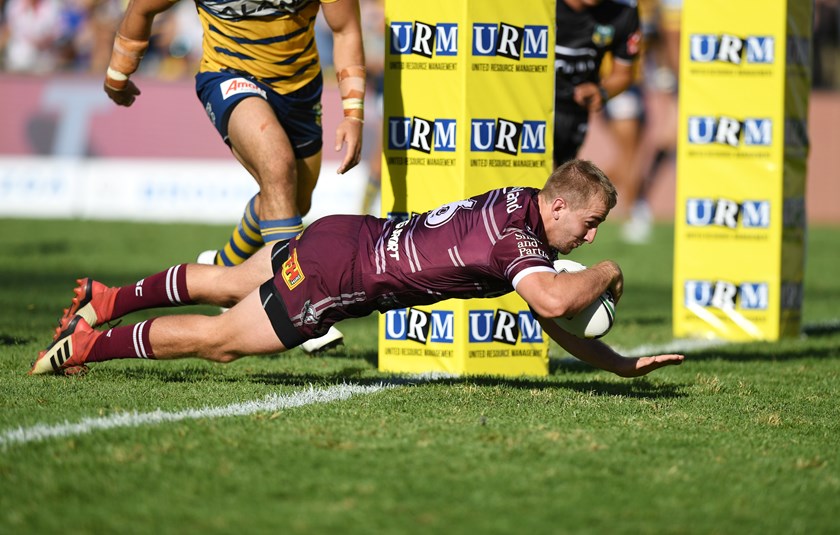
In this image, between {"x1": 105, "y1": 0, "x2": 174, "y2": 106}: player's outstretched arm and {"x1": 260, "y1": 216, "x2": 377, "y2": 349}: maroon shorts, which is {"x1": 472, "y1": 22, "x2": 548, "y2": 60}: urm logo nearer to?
{"x1": 260, "y1": 216, "x2": 377, "y2": 349}: maroon shorts

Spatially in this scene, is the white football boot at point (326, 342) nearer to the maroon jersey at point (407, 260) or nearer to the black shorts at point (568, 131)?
the maroon jersey at point (407, 260)

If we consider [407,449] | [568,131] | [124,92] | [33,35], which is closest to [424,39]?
[124,92]

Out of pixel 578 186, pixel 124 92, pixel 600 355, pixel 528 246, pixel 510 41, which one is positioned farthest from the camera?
pixel 124 92

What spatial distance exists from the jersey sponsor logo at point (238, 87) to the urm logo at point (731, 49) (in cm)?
350

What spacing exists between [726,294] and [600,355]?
11.8 ft

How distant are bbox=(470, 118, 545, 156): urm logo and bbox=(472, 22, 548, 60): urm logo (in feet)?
1.18

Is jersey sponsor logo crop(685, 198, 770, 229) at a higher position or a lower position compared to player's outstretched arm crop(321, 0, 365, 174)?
lower

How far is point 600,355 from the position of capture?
5.54 meters

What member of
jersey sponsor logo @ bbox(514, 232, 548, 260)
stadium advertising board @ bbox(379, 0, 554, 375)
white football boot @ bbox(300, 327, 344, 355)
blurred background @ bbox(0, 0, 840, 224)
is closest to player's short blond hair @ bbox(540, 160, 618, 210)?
jersey sponsor logo @ bbox(514, 232, 548, 260)

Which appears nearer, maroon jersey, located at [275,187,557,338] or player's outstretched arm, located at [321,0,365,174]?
maroon jersey, located at [275,187,557,338]

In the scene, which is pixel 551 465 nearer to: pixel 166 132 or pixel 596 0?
pixel 596 0

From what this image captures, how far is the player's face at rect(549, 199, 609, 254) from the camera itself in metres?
5.33

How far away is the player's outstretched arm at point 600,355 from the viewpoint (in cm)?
543

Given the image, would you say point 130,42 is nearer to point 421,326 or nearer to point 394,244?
point 421,326
